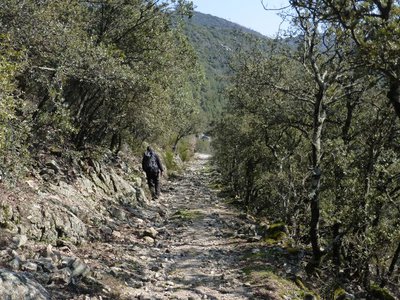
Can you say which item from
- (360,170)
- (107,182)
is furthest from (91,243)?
(360,170)

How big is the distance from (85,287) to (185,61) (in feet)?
61.7

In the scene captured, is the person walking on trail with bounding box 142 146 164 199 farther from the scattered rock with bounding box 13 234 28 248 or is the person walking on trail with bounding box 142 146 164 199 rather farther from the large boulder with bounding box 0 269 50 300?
the large boulder with bounding box 0 269 50 300

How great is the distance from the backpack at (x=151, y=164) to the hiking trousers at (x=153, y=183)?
1.72ft

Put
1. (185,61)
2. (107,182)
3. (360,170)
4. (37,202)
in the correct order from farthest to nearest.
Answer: (185,61) < (107,182) < (360,170) < (37,202)

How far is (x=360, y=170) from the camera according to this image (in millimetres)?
15836

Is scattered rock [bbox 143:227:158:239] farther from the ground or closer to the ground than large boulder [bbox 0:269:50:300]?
closer to the ground

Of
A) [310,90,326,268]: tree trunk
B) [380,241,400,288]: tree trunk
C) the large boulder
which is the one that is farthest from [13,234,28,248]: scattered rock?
[380,241,400,288]: tree trunk

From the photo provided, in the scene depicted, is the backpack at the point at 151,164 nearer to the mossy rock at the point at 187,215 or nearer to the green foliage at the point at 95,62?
the green foliage at the point at 95,62

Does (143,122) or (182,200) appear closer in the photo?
(143,122)

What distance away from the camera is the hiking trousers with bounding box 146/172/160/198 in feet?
91.9

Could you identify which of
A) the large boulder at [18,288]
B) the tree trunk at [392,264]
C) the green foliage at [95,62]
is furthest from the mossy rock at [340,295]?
the green foliage at [95,62]

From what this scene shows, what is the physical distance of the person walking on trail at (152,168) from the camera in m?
26.9

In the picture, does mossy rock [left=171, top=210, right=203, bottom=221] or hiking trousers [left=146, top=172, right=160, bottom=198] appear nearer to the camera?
mossy rock [left=171, top=210, right=203, bottom=221]

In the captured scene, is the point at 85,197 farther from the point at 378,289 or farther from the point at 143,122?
the point at 378,289
